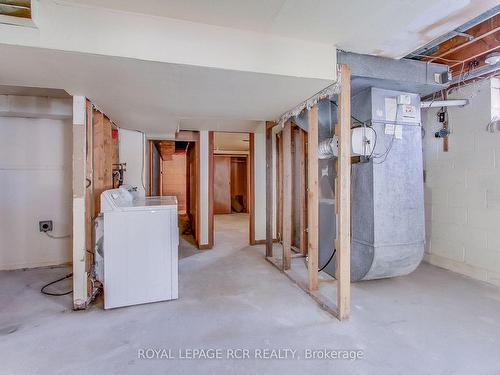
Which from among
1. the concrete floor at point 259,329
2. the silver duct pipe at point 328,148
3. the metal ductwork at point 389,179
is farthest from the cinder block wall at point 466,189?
the silver duct pipe at point 328,148

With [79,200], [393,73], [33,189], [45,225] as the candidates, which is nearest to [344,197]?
[393,73]

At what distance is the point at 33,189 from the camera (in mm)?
3473

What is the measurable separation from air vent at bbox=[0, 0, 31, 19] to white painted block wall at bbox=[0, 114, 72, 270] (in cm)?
228

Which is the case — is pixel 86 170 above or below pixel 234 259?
above

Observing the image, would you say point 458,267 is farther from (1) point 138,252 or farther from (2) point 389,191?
(1) point 138,252

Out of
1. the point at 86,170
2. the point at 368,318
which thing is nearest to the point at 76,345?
the point at 86,170

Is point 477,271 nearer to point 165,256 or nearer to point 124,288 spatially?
point 165,256

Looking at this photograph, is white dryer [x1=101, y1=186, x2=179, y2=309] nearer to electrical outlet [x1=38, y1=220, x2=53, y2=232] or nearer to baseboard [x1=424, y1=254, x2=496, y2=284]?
electrical outlet [x1=38, y1=220, x2=53, y2=232]

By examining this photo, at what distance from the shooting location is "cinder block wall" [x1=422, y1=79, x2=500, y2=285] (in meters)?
2.91

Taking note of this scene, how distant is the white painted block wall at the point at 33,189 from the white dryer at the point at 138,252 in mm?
1646

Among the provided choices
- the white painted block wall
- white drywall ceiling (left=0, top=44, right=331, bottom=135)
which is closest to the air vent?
white drywall ceiling (left=0, top=44, right=331, bottom=135)

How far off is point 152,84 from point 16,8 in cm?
82

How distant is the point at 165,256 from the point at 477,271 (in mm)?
3409

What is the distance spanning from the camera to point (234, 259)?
12.4ft
